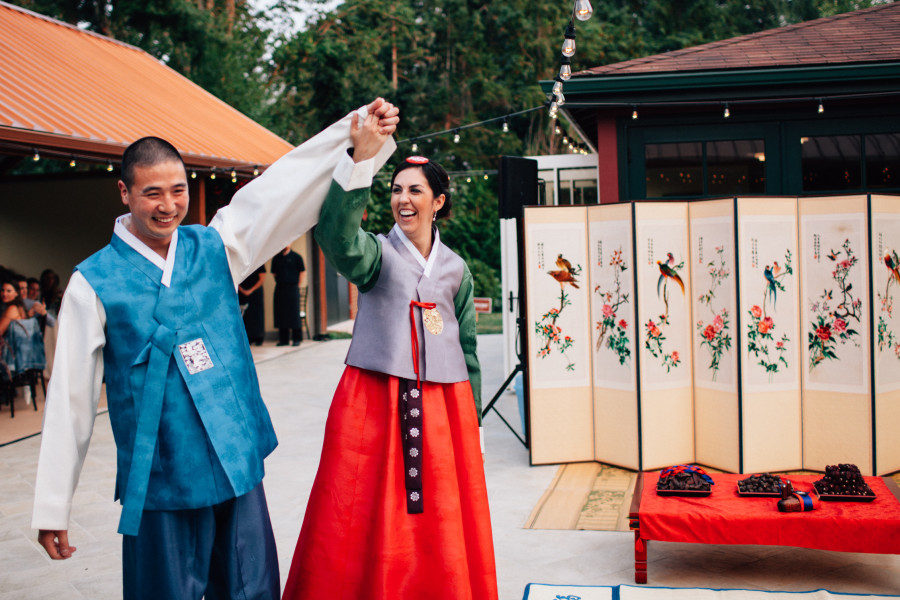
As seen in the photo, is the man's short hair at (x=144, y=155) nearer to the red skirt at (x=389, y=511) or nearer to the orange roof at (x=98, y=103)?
the red skirt at (x=389, y=511)

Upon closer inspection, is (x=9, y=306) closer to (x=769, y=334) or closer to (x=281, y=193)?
(x=281, y=193)

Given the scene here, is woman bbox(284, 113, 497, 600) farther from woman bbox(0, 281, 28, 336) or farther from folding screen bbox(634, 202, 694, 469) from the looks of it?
woman bbox(0, 281, 28, 336)

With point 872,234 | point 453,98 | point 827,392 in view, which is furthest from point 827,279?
point 453,98

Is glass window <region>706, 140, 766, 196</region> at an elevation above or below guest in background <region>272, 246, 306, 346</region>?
above

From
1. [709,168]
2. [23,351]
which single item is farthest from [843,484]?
[23,351]

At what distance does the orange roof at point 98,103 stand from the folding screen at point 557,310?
3.88m

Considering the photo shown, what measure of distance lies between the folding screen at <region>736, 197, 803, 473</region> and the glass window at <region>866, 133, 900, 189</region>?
1922 mm

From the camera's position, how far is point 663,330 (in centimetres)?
508

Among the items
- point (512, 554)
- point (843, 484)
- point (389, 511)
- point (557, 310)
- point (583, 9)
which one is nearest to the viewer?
point (389, 511)

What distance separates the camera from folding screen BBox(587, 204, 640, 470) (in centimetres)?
506

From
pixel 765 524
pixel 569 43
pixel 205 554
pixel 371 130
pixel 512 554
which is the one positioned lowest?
pixel 512 554

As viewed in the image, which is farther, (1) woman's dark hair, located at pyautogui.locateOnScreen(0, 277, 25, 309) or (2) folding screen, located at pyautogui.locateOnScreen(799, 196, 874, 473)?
(1) woman's dark hair, located at pyautogui.locateOnScreen(0, 277, 25, 309)

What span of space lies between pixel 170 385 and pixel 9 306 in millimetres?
5751

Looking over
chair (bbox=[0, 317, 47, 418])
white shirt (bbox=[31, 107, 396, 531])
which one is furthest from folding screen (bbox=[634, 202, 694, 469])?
chair (bbox=[0, 317, 47, 418])
